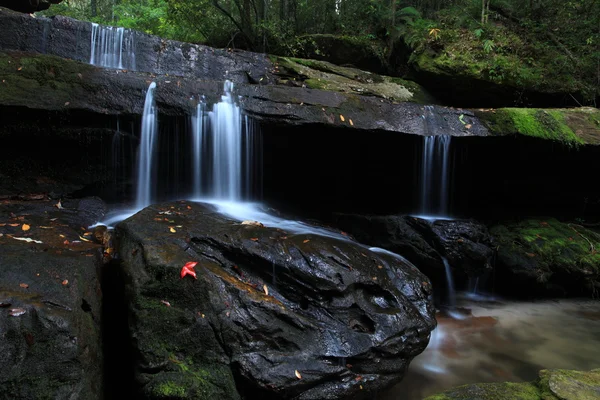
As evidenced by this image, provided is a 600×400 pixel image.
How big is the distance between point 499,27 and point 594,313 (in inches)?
320

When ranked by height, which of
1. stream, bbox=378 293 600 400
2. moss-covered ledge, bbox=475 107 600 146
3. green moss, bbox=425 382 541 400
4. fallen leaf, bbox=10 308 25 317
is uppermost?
moss-covered ledge, bbox=475 107 600 146

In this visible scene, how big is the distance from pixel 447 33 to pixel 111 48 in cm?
865

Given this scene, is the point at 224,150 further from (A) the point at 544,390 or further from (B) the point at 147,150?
(A) the point at 544,390

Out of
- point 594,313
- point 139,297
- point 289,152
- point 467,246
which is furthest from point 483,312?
point 139,297

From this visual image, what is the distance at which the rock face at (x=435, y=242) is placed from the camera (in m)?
6.23

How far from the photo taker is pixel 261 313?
3156 millimetres

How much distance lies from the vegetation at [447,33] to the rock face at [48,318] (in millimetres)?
Answer: 9192

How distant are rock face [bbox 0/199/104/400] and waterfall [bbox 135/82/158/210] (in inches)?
95.5

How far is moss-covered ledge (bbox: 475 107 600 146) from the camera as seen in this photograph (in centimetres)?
691

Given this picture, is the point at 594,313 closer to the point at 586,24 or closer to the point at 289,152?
the point at 289,152

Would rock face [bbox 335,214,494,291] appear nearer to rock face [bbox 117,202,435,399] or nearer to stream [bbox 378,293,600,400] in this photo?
stream [bbox 378,293,600,400]

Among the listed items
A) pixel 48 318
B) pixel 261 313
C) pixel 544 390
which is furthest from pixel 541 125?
pixel 48 318

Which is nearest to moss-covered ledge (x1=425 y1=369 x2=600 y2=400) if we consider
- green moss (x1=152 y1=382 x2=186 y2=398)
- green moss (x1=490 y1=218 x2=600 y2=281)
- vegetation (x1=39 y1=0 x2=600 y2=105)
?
green moss (x1=152 y1=382 x2=186 y2=398)

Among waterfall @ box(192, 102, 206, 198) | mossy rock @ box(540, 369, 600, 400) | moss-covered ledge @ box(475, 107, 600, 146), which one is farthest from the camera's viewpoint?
moss-covered ledge @ box(475, 107, 600, 146)
